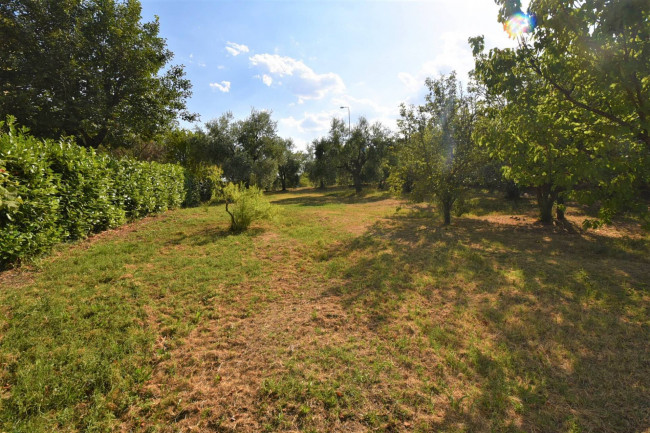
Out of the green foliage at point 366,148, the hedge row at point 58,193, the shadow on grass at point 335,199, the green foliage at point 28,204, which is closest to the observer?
the green foliage at point 28,204

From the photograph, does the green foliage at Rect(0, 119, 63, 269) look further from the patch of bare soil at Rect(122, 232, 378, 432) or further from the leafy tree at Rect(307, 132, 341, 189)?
the leafy tree at Rect(307, 132, 341, 189)

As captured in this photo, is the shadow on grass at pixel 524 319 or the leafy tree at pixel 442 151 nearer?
the shadow on grass at pixel 524 319

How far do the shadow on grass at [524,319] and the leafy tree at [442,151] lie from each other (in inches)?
171

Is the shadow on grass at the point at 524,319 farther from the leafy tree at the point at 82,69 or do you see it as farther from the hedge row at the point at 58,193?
the leafy tree at the point at 82,69

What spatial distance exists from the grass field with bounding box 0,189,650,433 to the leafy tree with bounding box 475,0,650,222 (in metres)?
2.56

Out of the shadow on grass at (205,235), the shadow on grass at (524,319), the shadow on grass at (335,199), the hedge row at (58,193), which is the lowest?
the shadow on grass at (524,319)

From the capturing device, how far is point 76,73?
13.4 meters

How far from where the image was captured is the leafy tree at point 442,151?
1177cm

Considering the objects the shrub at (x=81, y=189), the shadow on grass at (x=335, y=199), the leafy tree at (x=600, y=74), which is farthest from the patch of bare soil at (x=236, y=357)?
the shadow on grass at (x=335, y=199)

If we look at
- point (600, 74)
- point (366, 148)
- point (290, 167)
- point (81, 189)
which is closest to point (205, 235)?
point (81, 189)

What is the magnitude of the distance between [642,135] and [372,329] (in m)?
6.98

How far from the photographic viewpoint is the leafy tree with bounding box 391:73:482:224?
464 inches

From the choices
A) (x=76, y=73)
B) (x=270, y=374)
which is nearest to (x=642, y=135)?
(x=270, y=374)

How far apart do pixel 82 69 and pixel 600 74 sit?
21.4m
